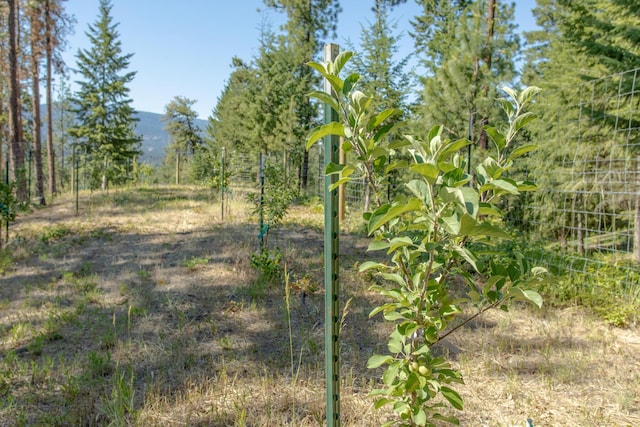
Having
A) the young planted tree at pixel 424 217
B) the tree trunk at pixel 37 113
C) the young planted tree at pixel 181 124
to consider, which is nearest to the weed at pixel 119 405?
the young planted tree at pixel 424 217

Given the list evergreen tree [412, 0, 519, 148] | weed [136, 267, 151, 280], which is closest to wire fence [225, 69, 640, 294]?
evergreen tree [412, 0, 519, 148]

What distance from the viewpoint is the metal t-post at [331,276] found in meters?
1.35

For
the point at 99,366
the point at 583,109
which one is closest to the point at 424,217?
the point at 99,366

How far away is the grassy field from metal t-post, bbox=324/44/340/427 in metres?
0.57

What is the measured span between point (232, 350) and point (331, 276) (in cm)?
205

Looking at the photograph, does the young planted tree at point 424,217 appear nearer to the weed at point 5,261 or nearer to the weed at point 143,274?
the weed at point 143,274

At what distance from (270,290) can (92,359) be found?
6.22ft

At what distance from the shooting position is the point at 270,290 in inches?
172

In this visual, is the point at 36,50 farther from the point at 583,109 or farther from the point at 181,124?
the point at 181,124

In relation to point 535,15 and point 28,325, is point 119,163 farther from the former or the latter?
point 535,15

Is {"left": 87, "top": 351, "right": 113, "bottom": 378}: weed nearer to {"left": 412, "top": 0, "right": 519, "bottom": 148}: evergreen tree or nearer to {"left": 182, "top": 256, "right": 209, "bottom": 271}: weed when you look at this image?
{"left": 182, "top": 256, "right": 209, "bottom": 271}: weed

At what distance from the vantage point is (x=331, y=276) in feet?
4.46

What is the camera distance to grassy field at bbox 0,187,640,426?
2.26 meters

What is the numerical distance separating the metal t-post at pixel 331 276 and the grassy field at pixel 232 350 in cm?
57
